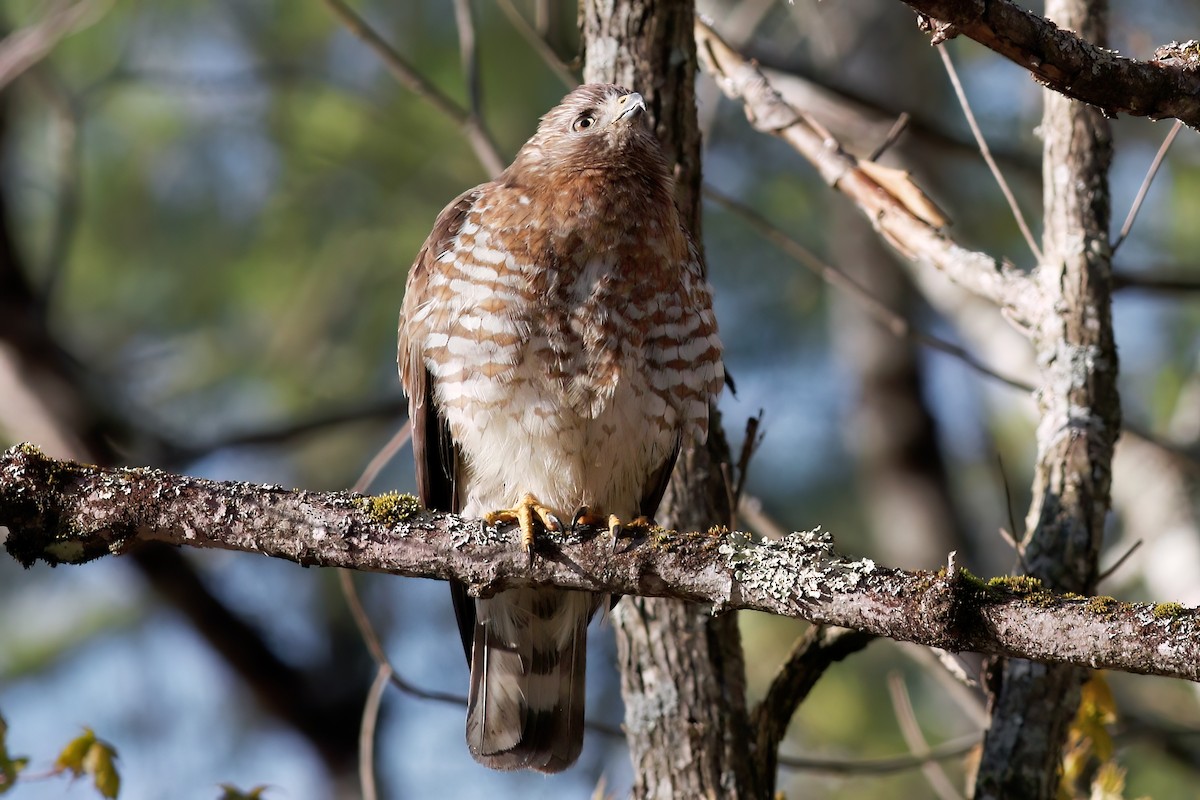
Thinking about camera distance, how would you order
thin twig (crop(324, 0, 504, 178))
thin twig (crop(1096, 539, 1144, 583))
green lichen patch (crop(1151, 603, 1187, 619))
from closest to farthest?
green lichen patch (crop(1151, 603, 1187, 619)), thin twig (crop(1096, 539, 1144, 583)), thin twig (crop(324, 0, 504, 178))

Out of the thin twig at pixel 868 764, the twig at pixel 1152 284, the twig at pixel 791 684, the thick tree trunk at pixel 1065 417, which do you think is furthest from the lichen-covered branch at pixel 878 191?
the thin twig at pixel 868 764

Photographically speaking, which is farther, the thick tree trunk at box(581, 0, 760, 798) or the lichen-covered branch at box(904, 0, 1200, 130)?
the thick tree trunk at box(581, 0, 760, 798)

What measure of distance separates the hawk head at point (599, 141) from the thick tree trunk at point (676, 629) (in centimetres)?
8

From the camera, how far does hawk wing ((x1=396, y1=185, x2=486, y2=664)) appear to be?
12.8 feet

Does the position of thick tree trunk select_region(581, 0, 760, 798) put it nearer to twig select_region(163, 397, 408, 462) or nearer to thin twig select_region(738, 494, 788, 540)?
thin twig select_region(738, 494, 788, 540)

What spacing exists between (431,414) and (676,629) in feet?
3.20

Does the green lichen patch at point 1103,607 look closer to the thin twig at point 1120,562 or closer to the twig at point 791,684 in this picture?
the thin twig at point 1120,562

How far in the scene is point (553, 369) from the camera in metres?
3.64

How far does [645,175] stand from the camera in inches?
160

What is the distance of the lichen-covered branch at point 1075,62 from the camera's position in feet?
7.52

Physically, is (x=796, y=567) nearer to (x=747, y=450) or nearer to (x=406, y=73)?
(x=747, y=450)

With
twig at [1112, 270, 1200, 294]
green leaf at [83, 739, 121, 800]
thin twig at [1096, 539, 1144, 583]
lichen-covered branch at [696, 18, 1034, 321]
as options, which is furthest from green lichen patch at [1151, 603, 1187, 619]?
green leaf at [83, 739, 121, 800]

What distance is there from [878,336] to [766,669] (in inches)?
92.8

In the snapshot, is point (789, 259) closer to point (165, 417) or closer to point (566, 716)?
point (165, 417)
